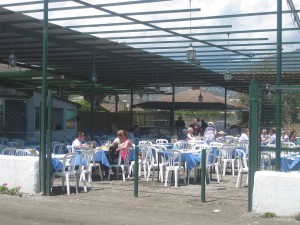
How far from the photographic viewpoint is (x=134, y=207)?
10.4 meters

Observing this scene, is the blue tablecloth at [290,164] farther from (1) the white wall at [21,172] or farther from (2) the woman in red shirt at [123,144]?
(1) the white wall at [21,172]

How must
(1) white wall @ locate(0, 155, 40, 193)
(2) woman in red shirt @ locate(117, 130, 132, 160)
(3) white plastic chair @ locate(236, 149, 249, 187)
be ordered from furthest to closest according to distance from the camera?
(2) woman in red shirt @ locate(117, 130, 132, 160) → (3) white plastic chair @ locate(236, 149, 249, 187) → (1) white wall @ locate(0, 155, 40, 193)

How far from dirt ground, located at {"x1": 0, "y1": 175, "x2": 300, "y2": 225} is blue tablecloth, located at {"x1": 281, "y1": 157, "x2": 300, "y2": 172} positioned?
1.03 m

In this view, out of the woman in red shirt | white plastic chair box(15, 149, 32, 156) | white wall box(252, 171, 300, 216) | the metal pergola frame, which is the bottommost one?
white wall box(252, 171, 300, 216)

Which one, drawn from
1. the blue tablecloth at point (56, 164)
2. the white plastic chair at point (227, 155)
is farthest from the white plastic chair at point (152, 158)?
the blue tablecloth at point (56, 164)

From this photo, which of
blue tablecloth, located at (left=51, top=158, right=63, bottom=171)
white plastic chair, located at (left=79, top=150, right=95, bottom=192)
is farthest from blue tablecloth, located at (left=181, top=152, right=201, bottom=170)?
blue tablecloth, located at (left=51, top=158, right=63, bottom=171)

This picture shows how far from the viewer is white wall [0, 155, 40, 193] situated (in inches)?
461

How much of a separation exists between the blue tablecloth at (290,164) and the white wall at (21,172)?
5.25m

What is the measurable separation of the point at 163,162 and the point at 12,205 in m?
4.77

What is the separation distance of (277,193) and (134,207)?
2680mm

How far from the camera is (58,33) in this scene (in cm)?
1802

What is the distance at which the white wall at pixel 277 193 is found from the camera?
9078mm

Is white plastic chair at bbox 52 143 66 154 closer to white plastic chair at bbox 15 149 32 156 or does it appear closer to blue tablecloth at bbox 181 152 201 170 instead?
white plastic chair at bbox 15 149 32 156

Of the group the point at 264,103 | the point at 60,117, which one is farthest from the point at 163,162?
the point at 60,117
